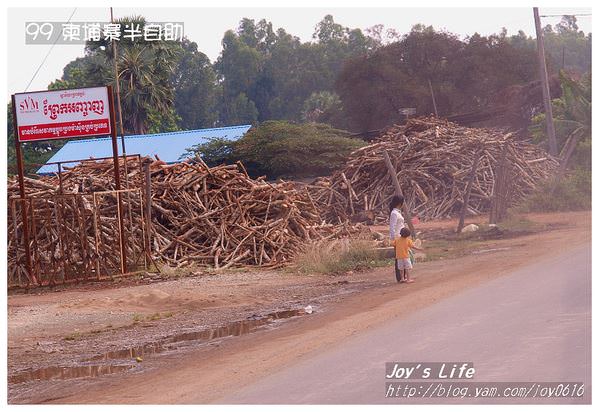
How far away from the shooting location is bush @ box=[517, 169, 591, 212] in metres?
26.8

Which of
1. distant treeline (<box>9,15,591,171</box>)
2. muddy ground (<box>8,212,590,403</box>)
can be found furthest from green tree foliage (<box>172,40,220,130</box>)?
muddy ground (<box>8,212,590,403</box>)

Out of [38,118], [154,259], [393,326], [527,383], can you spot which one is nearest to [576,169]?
[154,259]

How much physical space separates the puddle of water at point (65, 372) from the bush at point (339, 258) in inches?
314

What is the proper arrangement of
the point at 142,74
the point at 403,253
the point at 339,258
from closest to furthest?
1. the point at 403,253
2. the point at 339,258
3. the point at 142,74

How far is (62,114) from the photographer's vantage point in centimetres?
1734

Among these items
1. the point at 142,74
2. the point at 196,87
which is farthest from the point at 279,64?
the point at 142,74

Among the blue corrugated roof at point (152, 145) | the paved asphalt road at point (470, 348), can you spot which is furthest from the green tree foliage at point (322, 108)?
the paved asphalt road at point (470, 348)

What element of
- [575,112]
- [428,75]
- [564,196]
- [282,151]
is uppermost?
[428,75]

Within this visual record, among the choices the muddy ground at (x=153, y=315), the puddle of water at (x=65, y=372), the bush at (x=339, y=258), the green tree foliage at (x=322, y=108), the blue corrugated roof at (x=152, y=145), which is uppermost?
the green tree foliage at (x=322, y=108)

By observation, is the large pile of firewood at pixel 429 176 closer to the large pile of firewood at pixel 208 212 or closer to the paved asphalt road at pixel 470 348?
the large pile of firewood at pixel 208 212

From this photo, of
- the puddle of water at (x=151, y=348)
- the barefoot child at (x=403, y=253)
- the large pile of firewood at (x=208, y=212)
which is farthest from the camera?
the large pile of firewood at (x=208, y=212)

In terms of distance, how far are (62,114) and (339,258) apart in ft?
18.9

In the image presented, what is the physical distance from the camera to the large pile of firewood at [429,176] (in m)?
30.0

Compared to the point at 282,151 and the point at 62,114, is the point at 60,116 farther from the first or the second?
the point at 282,151
